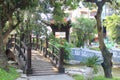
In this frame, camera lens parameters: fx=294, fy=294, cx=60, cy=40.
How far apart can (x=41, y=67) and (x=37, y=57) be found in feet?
6.94

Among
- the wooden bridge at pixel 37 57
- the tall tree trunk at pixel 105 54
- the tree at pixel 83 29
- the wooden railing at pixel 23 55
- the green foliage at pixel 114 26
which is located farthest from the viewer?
the tree at pixel 83 29

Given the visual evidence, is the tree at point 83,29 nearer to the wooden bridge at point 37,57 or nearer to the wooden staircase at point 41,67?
the wooden bridge at point 37,57

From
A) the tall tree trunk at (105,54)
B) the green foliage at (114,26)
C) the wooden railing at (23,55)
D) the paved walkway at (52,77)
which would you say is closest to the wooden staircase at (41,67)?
the wooden railing at (23,55)


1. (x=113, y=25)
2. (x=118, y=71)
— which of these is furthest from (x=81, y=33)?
(x=118, y=71)

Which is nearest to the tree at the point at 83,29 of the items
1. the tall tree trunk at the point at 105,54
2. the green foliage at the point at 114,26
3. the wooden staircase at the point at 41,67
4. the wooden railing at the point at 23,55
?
the green foliage at the point at 114,26

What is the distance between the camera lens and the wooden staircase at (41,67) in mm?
15102

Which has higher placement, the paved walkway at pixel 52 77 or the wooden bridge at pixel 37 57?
the wooden bridge at pixel 37 57

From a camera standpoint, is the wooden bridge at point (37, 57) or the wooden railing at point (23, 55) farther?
the wooden bridge at point (37, 57)

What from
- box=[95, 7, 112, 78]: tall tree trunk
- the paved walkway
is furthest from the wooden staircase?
box=[95, 7, 112, 78]: tall tree trunk

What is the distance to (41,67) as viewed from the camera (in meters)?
15.9

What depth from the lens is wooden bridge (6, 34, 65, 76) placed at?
15.1m

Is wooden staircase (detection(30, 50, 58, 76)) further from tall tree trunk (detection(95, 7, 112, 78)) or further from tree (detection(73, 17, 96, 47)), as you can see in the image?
tree (detection(73, 17, 96, 47))

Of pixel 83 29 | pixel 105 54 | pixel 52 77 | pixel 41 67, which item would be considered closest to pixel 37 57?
pixel 41 67

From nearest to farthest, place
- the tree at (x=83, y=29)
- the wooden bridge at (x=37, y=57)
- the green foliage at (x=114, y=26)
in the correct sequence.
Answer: the wooden bridge at (x=37, y=57) < the green foliage at (x=114, y=26) < the tree at (x=83, y=29)
